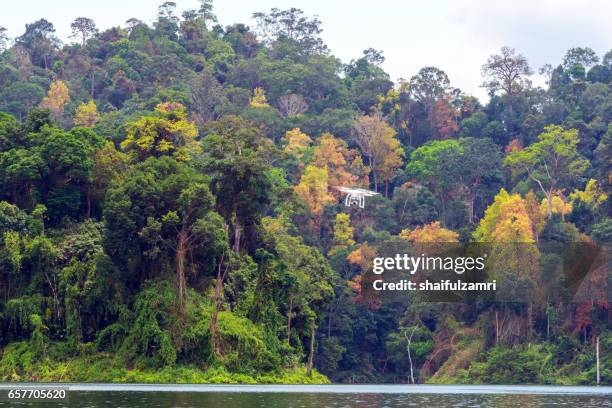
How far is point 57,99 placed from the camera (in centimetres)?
11219

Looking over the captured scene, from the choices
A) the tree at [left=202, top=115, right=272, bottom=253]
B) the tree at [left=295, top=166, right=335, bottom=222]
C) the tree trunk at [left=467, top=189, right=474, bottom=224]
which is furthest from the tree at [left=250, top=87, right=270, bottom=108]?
the tree at [left=202, top=115, right=272, bottom=253]

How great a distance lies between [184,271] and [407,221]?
3723 cm

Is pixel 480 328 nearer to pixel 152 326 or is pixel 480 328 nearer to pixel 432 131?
pixel 152 326

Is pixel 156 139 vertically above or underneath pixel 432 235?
above

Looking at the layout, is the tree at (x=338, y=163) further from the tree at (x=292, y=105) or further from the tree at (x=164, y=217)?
the tree at (x=164, y=217)

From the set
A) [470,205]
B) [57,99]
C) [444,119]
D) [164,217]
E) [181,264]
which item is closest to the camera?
[164,217]

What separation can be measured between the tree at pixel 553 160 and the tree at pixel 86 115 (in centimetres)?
3505

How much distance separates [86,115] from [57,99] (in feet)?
21.7

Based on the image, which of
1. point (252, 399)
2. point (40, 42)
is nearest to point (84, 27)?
point (40, 42)

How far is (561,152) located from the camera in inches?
3674

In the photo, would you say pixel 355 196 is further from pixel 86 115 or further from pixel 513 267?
pixel 86 115

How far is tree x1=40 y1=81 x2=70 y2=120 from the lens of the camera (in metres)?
110

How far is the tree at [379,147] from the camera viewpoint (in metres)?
103

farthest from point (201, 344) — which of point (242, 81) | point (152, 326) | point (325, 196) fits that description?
point (242, 81)
